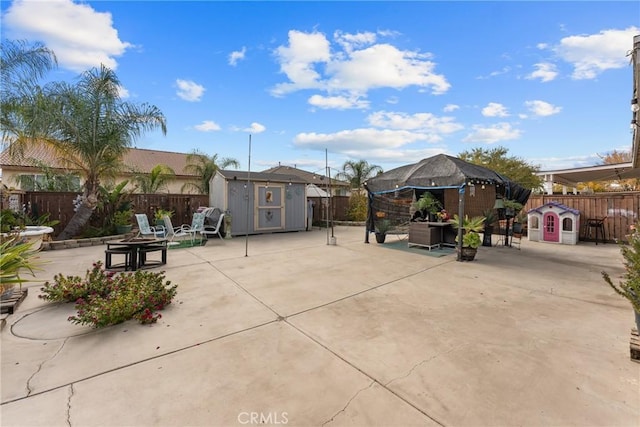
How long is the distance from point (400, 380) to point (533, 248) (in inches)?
333

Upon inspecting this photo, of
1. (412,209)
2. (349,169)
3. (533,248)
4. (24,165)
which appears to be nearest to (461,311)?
(412,209)

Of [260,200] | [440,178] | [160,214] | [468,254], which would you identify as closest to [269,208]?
[260,200]

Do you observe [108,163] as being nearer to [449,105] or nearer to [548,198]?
[449,105]

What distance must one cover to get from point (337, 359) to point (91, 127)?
9.87 m

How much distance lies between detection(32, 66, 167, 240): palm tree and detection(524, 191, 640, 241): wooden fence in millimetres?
15181

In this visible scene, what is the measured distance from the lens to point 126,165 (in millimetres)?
11375

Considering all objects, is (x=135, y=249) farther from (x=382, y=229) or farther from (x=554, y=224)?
(x=554, y=224)

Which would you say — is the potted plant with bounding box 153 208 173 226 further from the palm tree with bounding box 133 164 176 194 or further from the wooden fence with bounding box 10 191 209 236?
the palm tree with bounding box 133 164 176 194

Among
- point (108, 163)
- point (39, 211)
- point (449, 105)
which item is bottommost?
point (39, 211)

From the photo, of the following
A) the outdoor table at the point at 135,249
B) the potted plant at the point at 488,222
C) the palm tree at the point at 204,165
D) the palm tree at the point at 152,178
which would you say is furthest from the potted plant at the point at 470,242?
the palm tree at the point at 204,165

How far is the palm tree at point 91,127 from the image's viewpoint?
765 cm

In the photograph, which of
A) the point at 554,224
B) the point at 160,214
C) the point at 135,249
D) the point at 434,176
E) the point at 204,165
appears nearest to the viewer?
the point at 135,249

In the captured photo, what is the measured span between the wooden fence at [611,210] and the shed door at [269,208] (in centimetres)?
1077

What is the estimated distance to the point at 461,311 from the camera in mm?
3385
